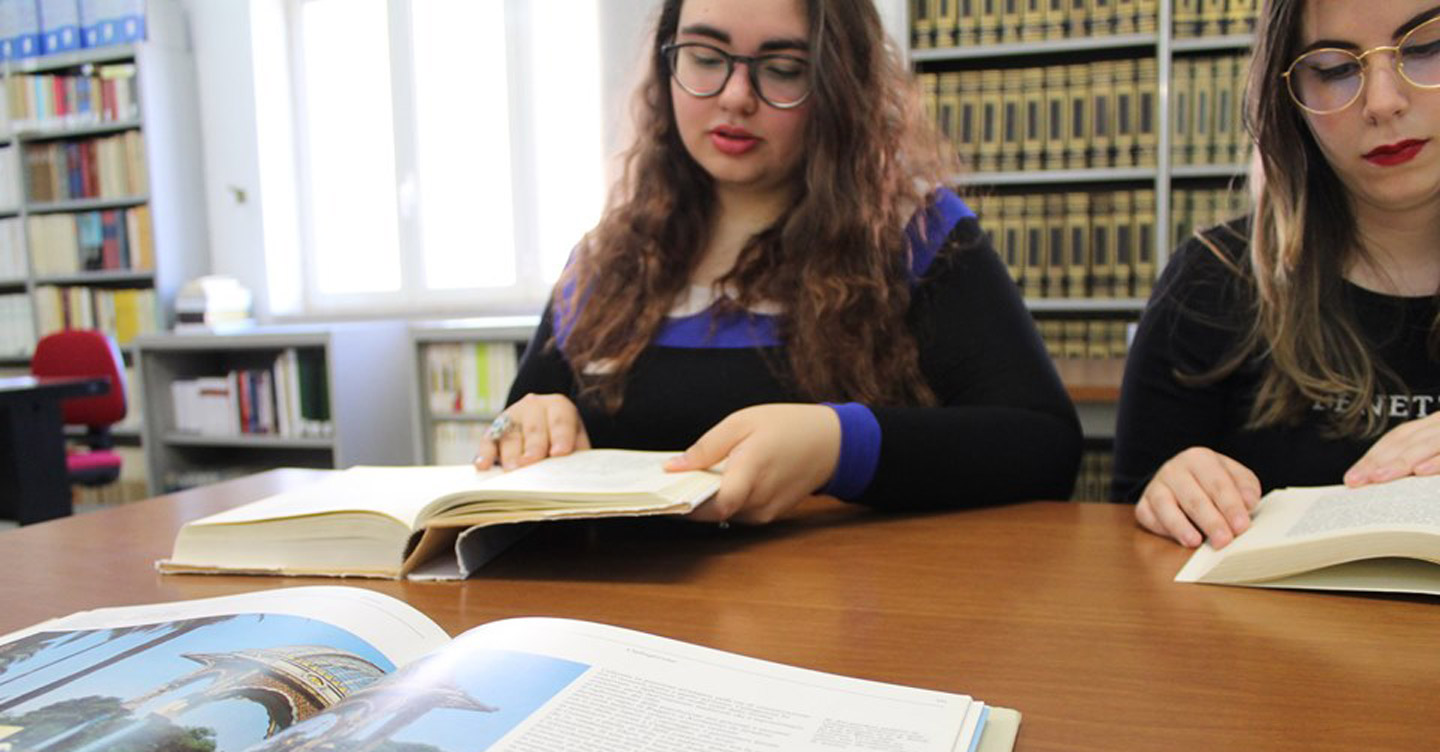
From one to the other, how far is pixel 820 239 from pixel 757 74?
208mm

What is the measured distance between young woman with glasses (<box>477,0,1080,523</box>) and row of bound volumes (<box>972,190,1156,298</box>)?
1.70m

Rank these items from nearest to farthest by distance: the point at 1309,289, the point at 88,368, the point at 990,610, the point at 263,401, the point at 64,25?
1. the point at 990,610
2. the point at 1309,289
3. the point at 88,368
4. the point at 263,401
5. the point at 64,25

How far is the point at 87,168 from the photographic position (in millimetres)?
4086

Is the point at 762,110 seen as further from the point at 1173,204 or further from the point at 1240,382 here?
the point at 1173,204

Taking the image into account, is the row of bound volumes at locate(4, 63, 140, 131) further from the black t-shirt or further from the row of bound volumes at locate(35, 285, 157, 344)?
the black t-shirt

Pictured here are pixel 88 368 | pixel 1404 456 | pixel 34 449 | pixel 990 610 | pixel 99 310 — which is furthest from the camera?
pixel 99 310

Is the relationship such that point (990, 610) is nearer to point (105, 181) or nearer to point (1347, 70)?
point (1347, 70)

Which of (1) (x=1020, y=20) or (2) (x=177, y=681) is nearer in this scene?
(2) (x=177, y=681)

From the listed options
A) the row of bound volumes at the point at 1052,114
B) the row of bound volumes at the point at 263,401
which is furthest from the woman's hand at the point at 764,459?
the row of bound volumes at the point at 263,401

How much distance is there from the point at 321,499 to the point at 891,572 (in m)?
0.48

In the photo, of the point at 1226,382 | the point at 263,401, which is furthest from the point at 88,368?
the point at 1226,382

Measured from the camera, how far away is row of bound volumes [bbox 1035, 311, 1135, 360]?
2959 mm

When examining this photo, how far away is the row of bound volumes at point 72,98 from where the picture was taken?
3.93 m

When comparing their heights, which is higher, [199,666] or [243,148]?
[243,148]
